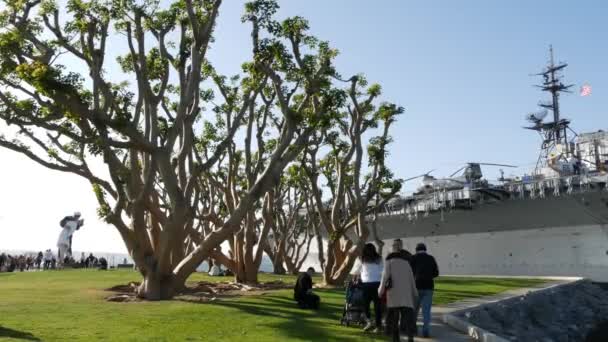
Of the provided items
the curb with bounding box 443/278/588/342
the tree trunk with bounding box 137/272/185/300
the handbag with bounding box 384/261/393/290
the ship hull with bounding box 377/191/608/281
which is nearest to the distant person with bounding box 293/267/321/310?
the curb with bounding box 443/278/588/342

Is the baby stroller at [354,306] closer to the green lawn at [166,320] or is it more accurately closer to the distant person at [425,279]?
the green lawn at [166,320]

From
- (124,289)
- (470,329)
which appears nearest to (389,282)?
(470,329)

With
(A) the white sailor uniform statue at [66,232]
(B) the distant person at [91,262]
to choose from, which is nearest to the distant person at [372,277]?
(A) the white sailor uniform statue at [66,232]

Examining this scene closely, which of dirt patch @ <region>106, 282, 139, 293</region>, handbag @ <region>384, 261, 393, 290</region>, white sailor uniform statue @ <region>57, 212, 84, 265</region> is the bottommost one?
dirt patch @ <region>106, 282, 139, 293</region>

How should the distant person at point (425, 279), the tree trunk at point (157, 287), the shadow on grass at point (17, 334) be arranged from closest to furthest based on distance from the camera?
the shadow on grass at point (17, 334)
the distant person at point (425, 279)
the tree trunk at point (157, 287)

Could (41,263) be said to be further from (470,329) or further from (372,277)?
(470,329)

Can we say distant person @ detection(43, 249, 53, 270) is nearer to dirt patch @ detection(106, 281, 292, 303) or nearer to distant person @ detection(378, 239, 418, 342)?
dirt patch @ detection(106, 281, 292, 303)

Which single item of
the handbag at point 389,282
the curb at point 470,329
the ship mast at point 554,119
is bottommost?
the curb at point 470,329

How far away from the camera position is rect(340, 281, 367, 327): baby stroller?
31.4 feet

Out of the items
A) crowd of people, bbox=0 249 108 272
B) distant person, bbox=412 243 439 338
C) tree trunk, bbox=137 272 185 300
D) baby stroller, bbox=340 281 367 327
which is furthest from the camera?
crowd of people, bbox=0 249 108 272

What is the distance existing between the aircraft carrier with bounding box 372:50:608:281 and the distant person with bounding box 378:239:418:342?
33.0 m

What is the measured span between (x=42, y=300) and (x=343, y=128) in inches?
542

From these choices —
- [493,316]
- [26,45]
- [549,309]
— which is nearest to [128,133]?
[26,45]

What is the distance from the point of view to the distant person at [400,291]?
25.4 ft
